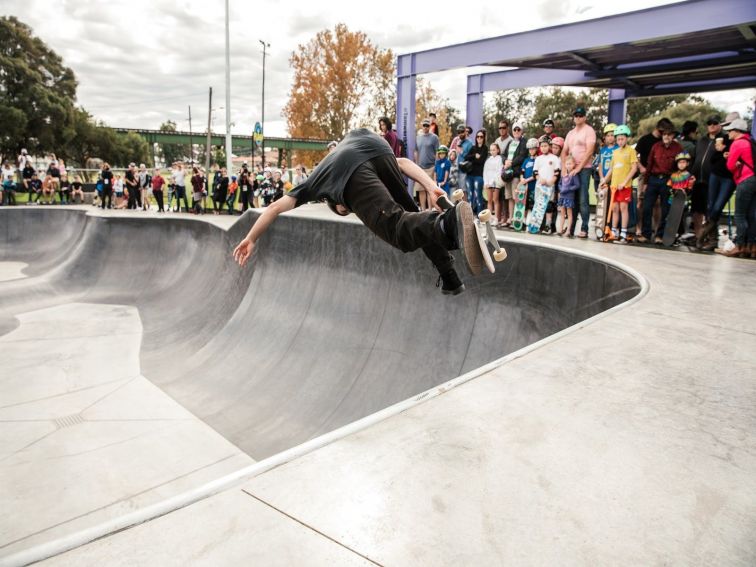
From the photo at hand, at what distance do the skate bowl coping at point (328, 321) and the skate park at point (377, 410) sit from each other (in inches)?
1.2

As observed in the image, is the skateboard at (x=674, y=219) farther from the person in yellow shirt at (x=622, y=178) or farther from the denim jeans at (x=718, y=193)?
the person in yellow shirt at (x=622, y=178)

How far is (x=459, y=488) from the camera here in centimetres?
151

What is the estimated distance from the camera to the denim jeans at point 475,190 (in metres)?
9.91

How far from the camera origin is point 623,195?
761 centimetres

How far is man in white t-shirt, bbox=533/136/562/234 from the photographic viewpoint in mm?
8445

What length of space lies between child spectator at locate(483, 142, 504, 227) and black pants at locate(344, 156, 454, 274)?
5879mm

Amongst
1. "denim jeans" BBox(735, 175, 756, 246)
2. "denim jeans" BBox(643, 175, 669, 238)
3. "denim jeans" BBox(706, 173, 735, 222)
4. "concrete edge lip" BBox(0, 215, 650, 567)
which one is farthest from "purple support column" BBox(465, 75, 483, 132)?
"concrete edge lip" BBox(0, 215, 650, 567)

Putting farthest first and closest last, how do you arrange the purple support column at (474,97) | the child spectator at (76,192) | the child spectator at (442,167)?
the child spectator at (76,192), the purple support column at (474,97), the child spectator at (442,167)

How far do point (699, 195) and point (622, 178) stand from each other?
1.10m

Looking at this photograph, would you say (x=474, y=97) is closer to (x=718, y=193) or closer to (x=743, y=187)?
(x=718, y=193)

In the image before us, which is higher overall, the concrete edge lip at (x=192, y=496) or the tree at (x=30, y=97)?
the tree at (x=30, y=97)

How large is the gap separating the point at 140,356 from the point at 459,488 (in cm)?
724

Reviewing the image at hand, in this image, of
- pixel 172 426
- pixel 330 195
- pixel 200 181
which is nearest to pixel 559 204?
pixel 330 195

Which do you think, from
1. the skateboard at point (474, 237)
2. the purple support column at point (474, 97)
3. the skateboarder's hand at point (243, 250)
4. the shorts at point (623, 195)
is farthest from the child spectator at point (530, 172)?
the skateboarder's hand at point (243, 250)
